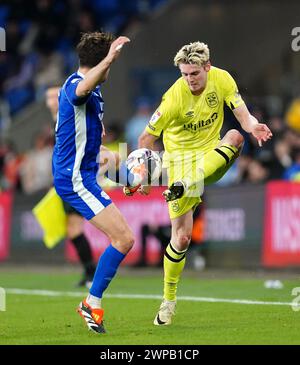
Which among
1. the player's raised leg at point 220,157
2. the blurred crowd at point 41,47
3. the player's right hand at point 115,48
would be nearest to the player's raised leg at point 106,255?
the player's raised leg at point 220,157

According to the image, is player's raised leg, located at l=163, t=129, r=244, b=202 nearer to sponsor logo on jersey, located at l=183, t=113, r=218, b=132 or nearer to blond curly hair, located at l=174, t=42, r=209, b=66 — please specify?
sponsor logo on jersey, located at l=183, t=113, r=218, b=132

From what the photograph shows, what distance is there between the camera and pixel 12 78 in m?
25.9

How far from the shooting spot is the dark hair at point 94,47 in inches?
378

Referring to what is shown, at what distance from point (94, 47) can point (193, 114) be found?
4.73 feet

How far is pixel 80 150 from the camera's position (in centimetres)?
977

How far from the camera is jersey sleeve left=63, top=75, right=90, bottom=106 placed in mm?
9492

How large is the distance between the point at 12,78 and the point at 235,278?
38.0 feet

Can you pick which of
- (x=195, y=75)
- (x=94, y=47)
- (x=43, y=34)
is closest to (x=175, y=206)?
(x=195, y=75)

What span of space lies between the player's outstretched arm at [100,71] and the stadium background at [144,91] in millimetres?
8267

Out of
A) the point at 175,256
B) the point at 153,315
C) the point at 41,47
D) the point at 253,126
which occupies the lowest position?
the point at 153,315

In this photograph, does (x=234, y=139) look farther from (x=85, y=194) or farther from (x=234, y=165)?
(x=234, y=165)

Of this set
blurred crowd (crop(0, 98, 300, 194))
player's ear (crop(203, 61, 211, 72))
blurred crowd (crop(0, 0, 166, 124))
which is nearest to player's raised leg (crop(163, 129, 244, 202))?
player's ear (crop(203, 61, 211, 72))

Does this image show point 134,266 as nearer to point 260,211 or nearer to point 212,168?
point 260,211
